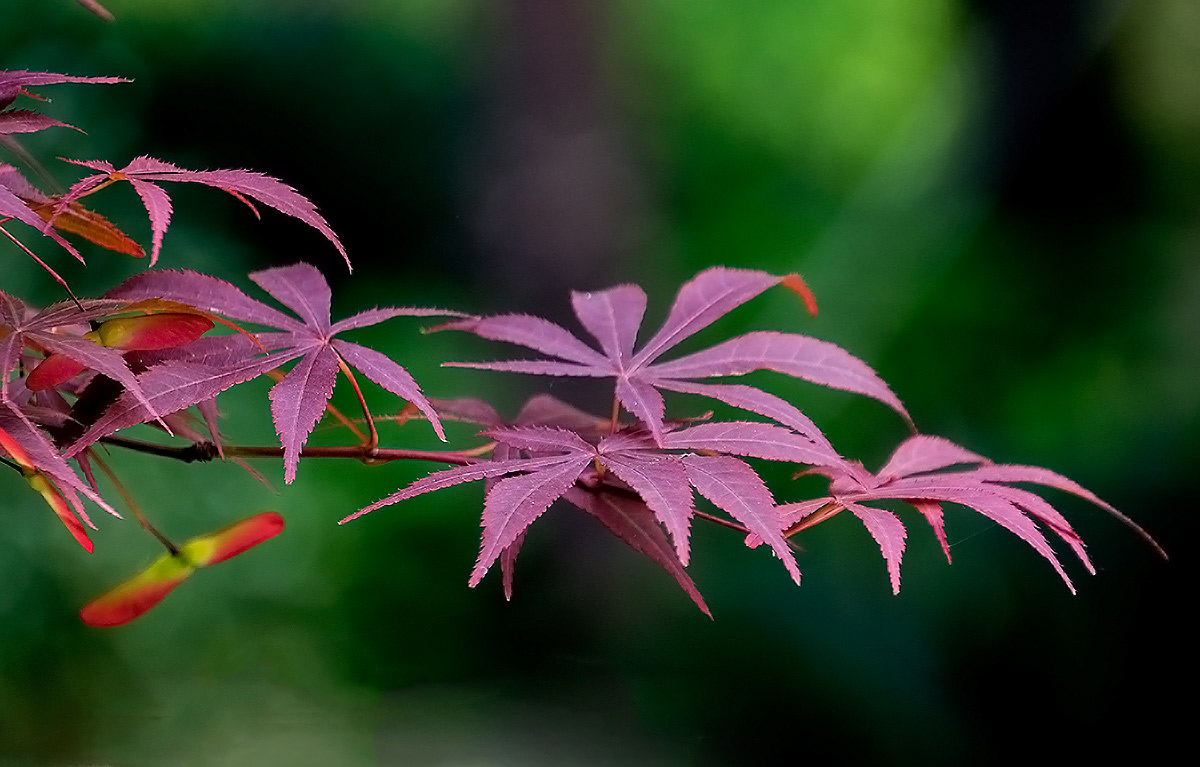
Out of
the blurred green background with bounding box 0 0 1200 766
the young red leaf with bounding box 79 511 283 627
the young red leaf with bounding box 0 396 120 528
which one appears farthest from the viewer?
the blurred green background with bounding box 0 0 1200 766

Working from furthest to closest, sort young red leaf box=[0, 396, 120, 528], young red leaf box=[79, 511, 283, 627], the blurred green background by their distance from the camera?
the blurred green background
young red leaf box=[79, 511, 283, 627]
young red leaf box=[0, 396, 120, 528]

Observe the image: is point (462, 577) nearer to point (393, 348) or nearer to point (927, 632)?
point (393, 348)

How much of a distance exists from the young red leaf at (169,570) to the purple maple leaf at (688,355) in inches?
4.7

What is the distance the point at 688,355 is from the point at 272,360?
17 cm

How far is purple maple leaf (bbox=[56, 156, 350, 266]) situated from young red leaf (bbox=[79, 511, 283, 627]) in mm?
153

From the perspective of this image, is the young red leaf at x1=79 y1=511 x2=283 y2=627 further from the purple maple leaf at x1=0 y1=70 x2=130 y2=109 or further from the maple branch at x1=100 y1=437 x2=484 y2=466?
the purple maple leaf at x1=0 y1=70 x2=130 y2=109

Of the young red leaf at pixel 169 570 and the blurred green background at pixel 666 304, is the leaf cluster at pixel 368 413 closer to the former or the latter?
the young red leaf at pixel 169 570

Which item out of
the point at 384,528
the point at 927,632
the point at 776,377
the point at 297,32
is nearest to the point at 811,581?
the point at 927,632

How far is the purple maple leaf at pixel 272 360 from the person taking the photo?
270mm

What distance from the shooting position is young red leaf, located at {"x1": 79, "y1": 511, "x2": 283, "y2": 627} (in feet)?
Result: 1.16

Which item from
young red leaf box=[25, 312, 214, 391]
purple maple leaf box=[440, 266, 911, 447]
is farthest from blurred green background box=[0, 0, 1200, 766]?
young red leaf box=[25, 312, 214, 391]

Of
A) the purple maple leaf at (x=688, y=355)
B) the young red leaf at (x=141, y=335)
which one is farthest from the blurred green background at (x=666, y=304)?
the young red leaf at (x=141, y=335)

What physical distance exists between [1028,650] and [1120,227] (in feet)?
1.95

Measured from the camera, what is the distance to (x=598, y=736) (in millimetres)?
1044
